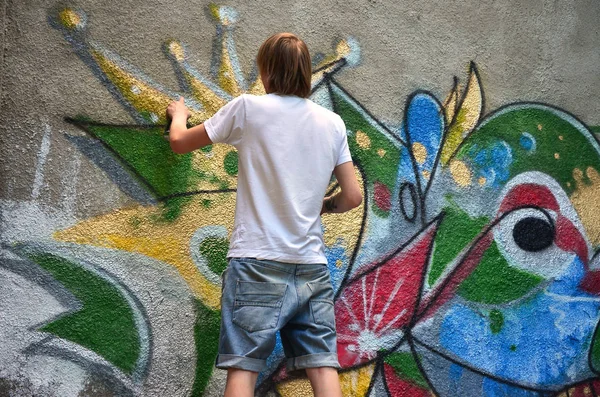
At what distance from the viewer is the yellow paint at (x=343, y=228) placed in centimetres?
330

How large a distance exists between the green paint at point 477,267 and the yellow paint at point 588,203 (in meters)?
0.47

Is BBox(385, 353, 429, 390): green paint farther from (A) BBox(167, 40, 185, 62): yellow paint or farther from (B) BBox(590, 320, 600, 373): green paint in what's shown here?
(A) BBox(167, 40, 185, 62): yellow paint

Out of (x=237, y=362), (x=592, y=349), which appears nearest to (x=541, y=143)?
(x=592, y=349)

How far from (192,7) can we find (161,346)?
1.45m

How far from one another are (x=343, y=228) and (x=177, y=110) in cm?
94

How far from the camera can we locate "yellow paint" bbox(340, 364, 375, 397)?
3.24m

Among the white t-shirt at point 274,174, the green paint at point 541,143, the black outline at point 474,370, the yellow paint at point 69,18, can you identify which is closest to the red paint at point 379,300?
the black outline at point 474,370

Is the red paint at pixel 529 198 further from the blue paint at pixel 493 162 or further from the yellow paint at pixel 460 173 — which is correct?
the yellow paint at pixel 460 173

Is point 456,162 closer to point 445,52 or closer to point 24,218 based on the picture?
point 445,52

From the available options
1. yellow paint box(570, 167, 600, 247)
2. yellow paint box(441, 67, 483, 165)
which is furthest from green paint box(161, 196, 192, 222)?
yellow paint box(570, 167, 600, 247)

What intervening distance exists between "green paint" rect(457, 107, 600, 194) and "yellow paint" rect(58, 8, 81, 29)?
1.88 metres

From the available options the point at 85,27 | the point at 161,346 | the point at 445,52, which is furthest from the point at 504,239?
the point at 85,27

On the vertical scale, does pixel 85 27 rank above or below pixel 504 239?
above

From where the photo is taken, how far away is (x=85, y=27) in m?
2.96
